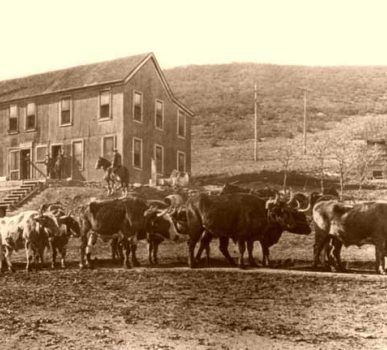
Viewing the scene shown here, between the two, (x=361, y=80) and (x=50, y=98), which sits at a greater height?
(x=361, y=80)

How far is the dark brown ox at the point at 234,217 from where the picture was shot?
15195 millimetres

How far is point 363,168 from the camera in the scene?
2250cm

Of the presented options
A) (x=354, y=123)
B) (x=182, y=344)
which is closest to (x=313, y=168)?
(x=354, y=123)

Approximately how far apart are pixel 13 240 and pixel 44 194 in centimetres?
849

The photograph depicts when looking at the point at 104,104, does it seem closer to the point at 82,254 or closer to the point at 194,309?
the point at 82,254

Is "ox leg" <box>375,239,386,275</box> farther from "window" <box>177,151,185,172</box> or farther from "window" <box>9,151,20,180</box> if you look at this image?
"window" <box>9,151,20,180</box>

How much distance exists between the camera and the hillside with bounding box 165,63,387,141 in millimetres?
42219

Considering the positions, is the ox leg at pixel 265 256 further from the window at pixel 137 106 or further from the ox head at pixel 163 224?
the window at pixel 137 106

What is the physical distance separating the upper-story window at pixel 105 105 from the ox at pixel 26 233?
Answer: 13.7 meters

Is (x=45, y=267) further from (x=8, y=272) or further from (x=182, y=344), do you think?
(x=182, y=344)

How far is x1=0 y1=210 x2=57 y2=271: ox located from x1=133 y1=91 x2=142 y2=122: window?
45.6 ft

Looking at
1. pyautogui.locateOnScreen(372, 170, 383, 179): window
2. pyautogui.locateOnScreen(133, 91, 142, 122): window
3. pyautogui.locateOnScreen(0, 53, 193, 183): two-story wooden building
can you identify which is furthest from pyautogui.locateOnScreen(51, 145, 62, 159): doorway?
pyautogui.locateOnScreen(372, 170, 383, 179): window

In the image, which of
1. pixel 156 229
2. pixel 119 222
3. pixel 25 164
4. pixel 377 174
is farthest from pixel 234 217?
pixel 25 164

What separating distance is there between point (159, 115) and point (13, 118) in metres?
6.67
